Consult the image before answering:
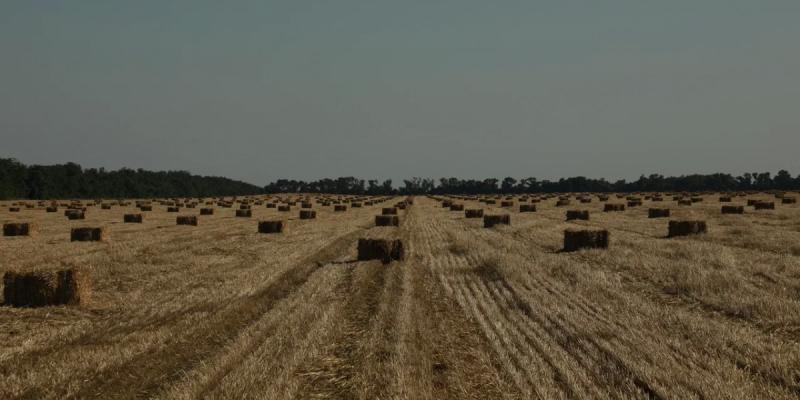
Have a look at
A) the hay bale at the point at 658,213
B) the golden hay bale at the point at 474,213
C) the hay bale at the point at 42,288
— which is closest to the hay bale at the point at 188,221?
the golden hay bale at the point at 474,213

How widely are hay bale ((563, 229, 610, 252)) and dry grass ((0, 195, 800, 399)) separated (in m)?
1.27

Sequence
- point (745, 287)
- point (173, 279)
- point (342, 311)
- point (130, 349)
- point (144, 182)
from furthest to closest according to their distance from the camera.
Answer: point (144, 182) → point (173, 279) → point (745, 287) → point (342, 311) → point (130, 349)

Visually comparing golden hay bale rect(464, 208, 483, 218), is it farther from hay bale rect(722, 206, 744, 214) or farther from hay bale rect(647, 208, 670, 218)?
hay bale rect(722, 206, 744, 214)

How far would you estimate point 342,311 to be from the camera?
1156 centimetres

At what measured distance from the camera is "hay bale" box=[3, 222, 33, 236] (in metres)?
27.2

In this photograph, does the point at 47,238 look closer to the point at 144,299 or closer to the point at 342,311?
the point at 144,299

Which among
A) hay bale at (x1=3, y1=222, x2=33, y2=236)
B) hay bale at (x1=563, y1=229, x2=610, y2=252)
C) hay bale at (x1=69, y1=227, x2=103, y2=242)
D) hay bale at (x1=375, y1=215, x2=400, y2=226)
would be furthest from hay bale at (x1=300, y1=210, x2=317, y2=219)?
hay bale at (x1=563, y1=229, x2=610, y2=252)

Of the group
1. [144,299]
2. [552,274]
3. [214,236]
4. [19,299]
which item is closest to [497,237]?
[552,274]

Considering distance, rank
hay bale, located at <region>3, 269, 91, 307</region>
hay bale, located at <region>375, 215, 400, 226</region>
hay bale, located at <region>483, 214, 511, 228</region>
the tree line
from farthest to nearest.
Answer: the tree line
hay bale, located at <region>375, 215, 400, 226</region>
hay bale, located at <region>483, 214, 511, 228</region>
hay bale, located at <region>3, 269, 91, 307</region>

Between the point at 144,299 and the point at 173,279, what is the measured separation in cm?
241

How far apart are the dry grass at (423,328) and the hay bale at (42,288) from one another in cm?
40

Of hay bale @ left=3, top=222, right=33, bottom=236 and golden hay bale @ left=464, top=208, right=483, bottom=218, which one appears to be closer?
hay bale @ left=3, top=222, right=33, bottom=236

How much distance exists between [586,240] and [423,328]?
11613 mm

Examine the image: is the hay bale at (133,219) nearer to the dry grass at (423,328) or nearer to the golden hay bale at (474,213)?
the dry grass at (423,328)
